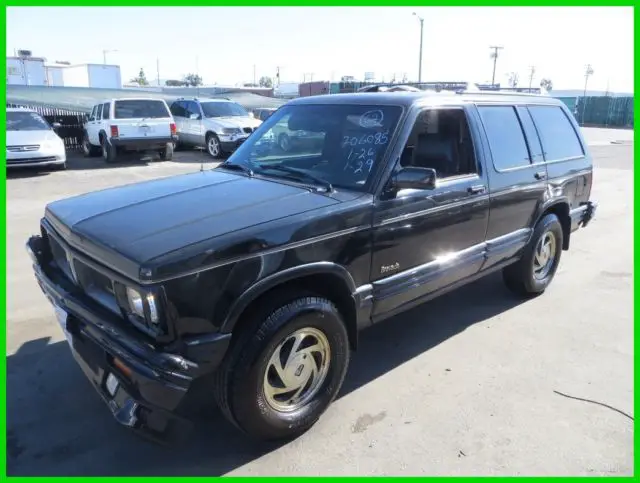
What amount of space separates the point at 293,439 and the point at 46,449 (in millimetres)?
1404

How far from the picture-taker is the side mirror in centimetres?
315

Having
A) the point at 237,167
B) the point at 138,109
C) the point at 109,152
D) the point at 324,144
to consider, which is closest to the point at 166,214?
the point at 237,167

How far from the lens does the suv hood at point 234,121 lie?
15.3m

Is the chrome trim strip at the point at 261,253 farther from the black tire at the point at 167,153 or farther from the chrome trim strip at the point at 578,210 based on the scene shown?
the black tire at the point at 167,153

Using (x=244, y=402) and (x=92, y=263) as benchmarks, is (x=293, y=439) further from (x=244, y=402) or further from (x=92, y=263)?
(x=92, y=263)

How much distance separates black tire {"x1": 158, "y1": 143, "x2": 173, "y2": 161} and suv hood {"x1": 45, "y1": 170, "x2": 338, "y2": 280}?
1215 centimetres

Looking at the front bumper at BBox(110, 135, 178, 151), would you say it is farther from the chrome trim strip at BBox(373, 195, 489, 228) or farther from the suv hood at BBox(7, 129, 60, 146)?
the chrome trim strip at BBox(373, 195, 489, 228)

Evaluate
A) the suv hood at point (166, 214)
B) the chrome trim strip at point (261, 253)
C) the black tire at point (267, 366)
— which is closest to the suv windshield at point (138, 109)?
the suv hood at point (166, 214)

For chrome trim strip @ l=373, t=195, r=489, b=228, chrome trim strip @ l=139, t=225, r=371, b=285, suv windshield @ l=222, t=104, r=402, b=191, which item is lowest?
chrome trim strip @ l=139, t=225, r=371, b=285

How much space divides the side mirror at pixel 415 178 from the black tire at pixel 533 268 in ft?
6.97

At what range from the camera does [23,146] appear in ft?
39.7

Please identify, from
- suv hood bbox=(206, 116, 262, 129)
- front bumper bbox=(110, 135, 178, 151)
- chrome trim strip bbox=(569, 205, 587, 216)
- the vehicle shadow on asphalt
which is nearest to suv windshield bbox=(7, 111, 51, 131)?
front bumper bbox=(110, 135, 178, 151)

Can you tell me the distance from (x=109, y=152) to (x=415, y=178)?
13262 millimetres

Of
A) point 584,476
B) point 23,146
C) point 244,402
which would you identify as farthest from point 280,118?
point 23,146
